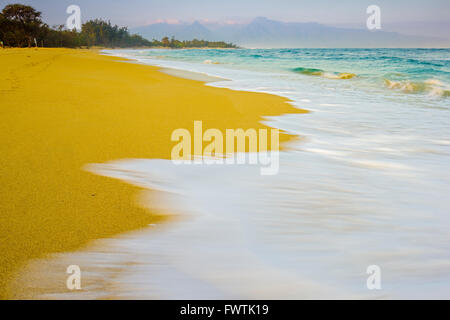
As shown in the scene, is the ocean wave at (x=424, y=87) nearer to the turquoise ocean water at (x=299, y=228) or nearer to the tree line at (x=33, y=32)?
the turquoise ocean water at (x=299, y=228)

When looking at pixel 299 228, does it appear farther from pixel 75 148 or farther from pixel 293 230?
pixel 75 148

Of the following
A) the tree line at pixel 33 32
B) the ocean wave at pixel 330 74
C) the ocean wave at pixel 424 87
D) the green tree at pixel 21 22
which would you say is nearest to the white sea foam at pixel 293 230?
the ocean wave at pixel 424 87

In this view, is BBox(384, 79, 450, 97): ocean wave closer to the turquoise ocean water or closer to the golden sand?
the golden sand

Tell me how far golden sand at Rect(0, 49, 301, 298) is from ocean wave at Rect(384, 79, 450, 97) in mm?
5887

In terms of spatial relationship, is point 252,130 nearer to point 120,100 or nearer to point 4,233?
point 120,100

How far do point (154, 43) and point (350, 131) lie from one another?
160399mm

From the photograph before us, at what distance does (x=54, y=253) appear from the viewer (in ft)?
4.55

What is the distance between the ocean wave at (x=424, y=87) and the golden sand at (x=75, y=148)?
5.89 meters

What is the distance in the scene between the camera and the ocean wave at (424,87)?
30.4 feet

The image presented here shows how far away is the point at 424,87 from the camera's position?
10219 mm

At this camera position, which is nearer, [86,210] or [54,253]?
[54,253]

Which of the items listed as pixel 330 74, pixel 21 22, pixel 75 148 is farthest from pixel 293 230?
pixel 21 22

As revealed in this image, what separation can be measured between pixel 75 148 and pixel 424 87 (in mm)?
10621
